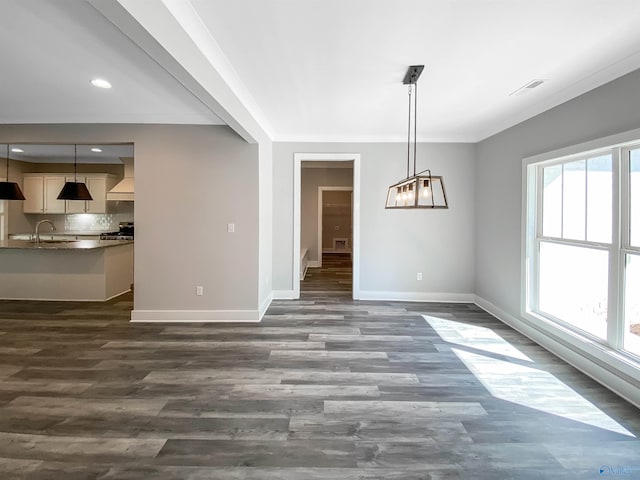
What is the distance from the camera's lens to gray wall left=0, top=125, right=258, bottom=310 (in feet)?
13.8

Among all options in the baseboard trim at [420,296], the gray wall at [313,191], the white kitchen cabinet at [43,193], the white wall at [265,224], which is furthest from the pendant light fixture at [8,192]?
the baseboard trim at [420,296]

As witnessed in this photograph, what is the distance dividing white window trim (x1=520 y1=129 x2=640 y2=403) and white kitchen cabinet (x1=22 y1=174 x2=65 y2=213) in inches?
355

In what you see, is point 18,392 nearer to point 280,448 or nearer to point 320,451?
point 280,448

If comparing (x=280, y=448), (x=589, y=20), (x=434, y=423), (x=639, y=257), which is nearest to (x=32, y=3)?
(x=280, y=448)

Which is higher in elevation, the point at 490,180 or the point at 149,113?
the point at 149,113

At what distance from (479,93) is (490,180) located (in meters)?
1.76

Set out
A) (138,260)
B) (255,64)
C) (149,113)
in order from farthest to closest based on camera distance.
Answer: (138,260)
(149,113)
(255,64)

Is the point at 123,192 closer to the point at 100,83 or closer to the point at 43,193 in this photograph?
the point at 43,193

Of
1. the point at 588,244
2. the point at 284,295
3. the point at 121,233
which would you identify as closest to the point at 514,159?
the point at 588,244

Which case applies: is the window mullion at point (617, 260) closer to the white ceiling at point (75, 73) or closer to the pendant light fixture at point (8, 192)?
the white ceiling at point (75, 73)

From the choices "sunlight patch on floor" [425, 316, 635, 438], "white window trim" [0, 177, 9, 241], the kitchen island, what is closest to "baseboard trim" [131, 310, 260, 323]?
the kitchen island

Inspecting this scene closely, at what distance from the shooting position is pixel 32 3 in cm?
196

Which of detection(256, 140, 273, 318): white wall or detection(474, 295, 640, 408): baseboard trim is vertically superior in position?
detection(256, 140, 273, 318): white wall

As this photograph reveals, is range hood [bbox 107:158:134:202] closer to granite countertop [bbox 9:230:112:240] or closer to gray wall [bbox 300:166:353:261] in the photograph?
granite countertop [bbox 9:230:112:240]
